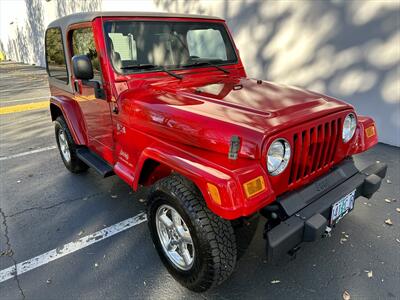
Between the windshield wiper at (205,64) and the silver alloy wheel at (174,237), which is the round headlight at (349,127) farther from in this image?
the silver alloy wheel at (174,237)

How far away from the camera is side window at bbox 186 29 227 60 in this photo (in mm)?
3195

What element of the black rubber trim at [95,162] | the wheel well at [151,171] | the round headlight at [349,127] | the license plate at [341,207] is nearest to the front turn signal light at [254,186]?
the license plate at [341,207]

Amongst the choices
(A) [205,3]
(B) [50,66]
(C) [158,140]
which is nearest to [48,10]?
(A) [205,3]

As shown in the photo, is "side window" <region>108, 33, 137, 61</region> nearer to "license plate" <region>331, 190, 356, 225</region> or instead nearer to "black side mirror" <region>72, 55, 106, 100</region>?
"black side mirror" <region>72, 55, 106, 100</region>

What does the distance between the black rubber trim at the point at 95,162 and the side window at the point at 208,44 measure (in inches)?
58.9

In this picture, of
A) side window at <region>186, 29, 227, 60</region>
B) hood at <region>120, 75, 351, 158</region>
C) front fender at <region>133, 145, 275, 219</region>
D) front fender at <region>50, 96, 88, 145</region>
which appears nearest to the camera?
front fender at <region>133, 145, 275, 219</region>

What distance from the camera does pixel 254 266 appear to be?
2.43 metres

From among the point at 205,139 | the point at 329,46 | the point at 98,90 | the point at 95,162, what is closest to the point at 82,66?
the point at 98,90

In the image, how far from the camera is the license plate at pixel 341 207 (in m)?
2.08

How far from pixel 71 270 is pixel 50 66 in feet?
9.41

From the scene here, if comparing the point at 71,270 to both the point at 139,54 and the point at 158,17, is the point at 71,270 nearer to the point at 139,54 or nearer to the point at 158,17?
the point at 139,54

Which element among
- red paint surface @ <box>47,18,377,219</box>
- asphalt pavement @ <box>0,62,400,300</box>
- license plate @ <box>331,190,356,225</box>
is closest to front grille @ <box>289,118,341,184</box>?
red paint surface @ <box>47,18,377,219</box>

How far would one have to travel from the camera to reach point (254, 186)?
1.72m

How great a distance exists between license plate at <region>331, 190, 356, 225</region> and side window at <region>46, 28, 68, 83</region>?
3.15 meters
